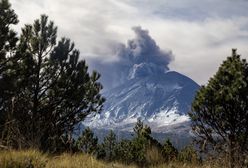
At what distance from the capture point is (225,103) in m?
25.4

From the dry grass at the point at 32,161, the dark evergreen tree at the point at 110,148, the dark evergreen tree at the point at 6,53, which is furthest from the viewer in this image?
the dark evergreen tree at the point at 6,53

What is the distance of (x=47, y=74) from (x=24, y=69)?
1.80 metres

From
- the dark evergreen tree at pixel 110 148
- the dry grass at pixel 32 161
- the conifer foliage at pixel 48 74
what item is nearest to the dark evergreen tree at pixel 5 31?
the conifer foliage at pixel 48 74

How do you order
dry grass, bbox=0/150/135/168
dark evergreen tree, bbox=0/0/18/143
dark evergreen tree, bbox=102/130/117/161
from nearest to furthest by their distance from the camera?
dry grass, bbox=0/150/135/168 → dark evergreen tree, bbox=102/130/117/161 → dark evergreen tree, bbox=0/0/18/143

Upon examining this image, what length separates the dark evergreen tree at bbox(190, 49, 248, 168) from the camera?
2473cm

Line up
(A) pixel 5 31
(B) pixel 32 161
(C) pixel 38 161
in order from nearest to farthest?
(B) pixel 32 161 < (C) pixel 38 161 < (A) pixel 5 31

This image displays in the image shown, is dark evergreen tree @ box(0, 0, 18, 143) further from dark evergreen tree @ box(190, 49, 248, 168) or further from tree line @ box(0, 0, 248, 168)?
dark evergreen tree @ box(190, 49, 248, 168)

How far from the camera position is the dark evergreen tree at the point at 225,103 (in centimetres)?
2473

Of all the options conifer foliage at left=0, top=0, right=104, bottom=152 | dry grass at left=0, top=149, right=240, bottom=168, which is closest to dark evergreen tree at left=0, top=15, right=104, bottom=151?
conifer foliage at left=0, top=0, right=104, bottom=152

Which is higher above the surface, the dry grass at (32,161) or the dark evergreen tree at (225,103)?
the dark evergreen tree at (225,103)

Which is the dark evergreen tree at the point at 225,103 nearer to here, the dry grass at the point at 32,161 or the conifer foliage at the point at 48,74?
the conifer foliage at the point at 48,74

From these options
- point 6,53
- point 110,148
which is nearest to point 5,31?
point 6,53

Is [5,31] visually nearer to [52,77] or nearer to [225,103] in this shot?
[52,77]

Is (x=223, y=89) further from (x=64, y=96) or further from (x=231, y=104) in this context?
(x=64, y=96)
